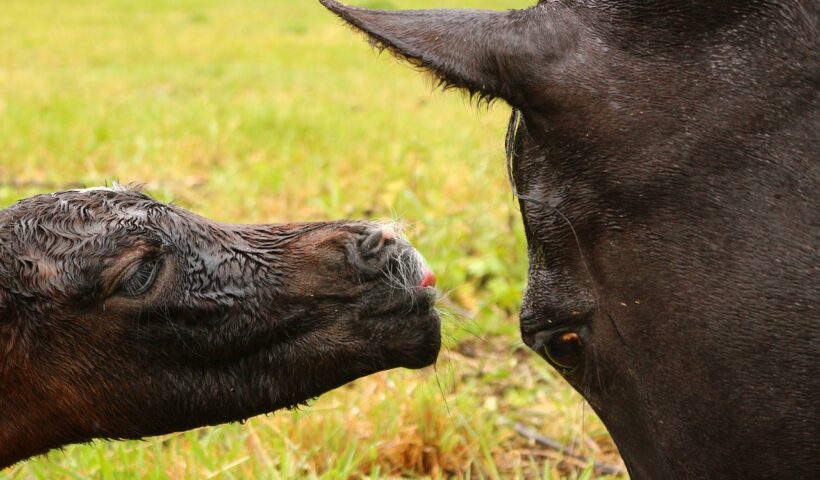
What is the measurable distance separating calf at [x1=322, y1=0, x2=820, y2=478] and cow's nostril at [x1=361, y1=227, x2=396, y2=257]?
0.48 m

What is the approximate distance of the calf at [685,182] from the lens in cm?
205

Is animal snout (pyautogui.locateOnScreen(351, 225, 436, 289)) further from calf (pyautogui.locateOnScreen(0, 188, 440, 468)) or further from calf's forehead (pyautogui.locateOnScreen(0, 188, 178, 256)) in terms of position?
calf's forehead (pyautogui.locateOnScreen(0, 188, 178, 256))

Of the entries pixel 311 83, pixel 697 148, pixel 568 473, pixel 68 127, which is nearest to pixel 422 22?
pixel 697 148

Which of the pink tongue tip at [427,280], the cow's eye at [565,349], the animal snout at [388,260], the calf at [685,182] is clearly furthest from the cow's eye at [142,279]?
the cow's eye at [565,349]

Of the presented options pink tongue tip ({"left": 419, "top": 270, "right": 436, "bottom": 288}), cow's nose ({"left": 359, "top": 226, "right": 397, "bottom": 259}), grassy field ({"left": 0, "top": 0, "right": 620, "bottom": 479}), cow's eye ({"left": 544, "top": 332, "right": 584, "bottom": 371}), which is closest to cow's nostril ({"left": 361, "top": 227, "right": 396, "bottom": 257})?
cow's nose ({"left": 359, "top": 226, "right": 397, "bottom": 259})

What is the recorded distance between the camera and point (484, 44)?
2.11 meters

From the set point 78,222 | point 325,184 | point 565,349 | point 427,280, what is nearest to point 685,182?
point 565,349

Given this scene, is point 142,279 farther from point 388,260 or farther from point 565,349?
point 565,349

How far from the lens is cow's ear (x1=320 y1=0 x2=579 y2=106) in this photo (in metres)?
2.10

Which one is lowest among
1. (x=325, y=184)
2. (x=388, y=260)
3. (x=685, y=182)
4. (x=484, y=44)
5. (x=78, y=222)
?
(x=325, y=184)

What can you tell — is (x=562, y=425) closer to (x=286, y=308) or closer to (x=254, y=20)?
(x=286, y=308)

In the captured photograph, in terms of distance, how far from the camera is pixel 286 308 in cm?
249

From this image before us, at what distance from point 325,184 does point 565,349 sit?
3.89m

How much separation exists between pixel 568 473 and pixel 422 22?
1.80 meters
